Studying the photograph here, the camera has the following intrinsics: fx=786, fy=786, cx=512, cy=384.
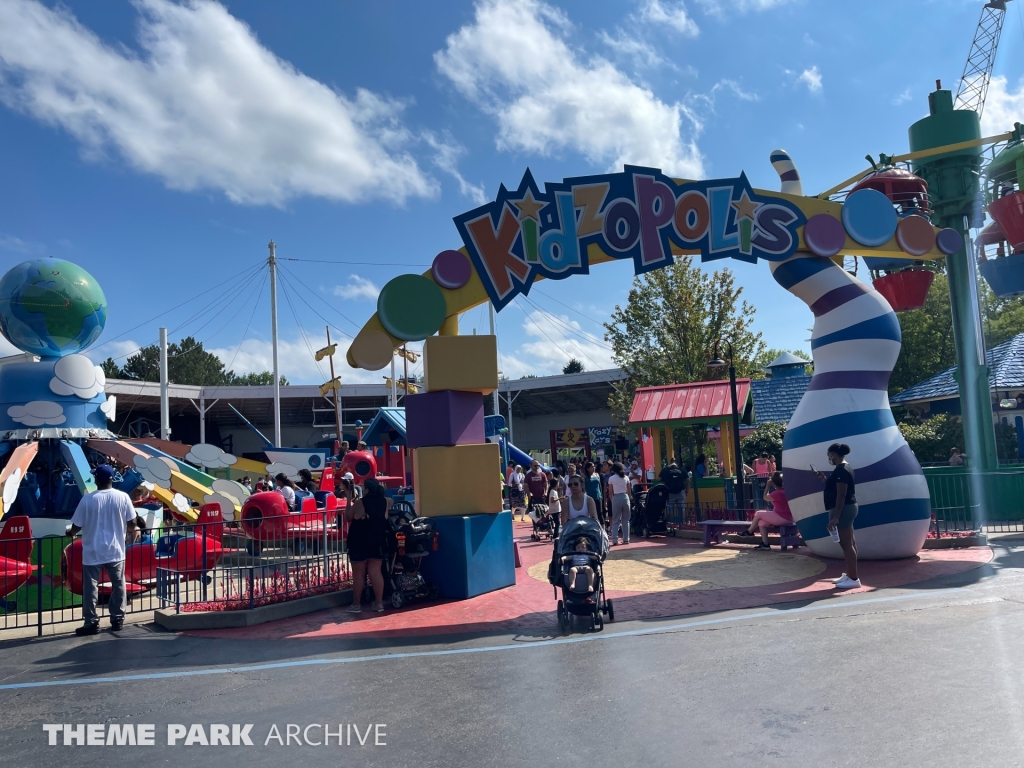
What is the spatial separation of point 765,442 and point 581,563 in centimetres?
1893

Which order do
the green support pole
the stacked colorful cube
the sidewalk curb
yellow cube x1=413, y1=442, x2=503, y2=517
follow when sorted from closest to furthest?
the sidewalk curb < the stacked colorful cube < yellow cube x1=413, y1=442, x2=503, y2=517 < the green support pole

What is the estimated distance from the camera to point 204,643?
8195 millimetres

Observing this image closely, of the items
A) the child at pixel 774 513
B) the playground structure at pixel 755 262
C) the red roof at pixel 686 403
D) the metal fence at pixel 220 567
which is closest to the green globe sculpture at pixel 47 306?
the metal fence at pixel 220 567

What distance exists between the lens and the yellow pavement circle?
33.9 feet

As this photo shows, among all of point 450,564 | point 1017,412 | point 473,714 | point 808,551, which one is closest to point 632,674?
point 473,714

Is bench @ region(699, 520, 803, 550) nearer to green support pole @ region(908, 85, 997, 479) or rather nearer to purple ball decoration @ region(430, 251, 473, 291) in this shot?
green support pole @ region(908, 85, 997, 479)

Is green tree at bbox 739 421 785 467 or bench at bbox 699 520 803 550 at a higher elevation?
green tree at bbox 739 421 785 467

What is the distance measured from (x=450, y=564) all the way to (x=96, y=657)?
3.98 meters

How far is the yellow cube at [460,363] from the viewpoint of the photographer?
33.3 feet

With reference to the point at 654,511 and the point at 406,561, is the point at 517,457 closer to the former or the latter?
the point at 654,511

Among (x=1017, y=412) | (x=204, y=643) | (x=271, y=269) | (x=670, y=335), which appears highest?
(x=271, y=269)

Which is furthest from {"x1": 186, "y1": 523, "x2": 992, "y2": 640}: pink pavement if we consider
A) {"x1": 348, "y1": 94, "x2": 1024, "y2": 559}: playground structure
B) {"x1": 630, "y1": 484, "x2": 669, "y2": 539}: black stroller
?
{"x1": 630, "y1": 484, "x2": 669, "y2": 539}: black stroller

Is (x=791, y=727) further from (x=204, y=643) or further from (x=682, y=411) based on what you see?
(x=682, y=411)

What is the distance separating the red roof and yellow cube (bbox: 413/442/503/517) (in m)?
10.2
